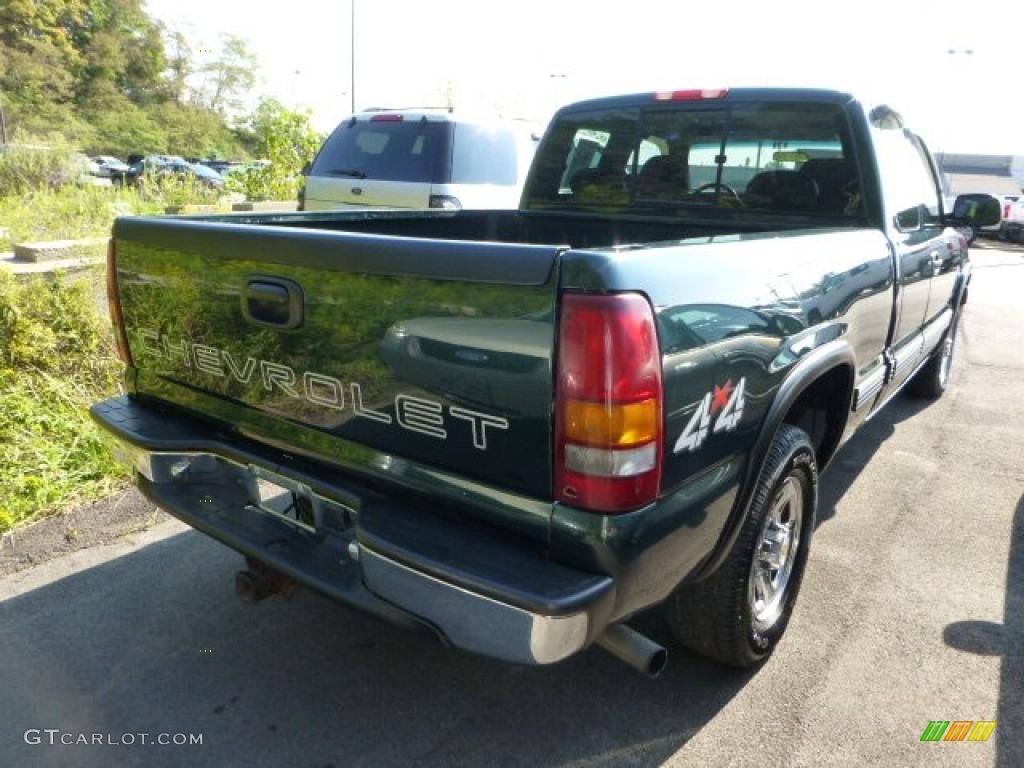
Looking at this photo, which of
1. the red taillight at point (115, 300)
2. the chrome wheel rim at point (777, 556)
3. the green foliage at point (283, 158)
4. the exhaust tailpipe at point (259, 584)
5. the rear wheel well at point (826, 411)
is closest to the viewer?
the exhaust tailpipe at point (259, 584)

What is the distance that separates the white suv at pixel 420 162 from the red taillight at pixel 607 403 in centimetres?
601

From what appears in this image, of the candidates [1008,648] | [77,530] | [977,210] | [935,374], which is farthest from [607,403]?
→ [935,374]

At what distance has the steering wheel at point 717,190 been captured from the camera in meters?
3.79

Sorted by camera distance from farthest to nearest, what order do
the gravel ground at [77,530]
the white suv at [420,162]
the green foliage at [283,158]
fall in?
the green foliage at [283,158], the white suv at [420,162], the gravel ground at [77,530]

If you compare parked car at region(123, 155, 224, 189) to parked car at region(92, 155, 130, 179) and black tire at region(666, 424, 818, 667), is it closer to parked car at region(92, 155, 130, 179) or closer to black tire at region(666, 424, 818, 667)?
parked car at region(92, 155, 130, 179)

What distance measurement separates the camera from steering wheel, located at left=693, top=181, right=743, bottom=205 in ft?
12.4

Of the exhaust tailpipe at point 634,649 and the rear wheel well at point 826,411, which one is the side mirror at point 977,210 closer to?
the rear wheel well at point 826,411

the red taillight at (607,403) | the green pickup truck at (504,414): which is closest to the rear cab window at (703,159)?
the green pickup truck at (504,414)

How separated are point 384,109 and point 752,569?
7228 millimetres

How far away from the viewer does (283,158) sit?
13656 mm

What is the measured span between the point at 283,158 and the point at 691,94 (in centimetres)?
1125

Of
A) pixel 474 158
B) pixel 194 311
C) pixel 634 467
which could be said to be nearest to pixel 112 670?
pixel 194 311

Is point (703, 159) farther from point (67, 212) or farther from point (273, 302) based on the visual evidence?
point (67, 212)

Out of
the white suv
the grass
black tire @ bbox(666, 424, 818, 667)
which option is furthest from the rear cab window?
the white suv
